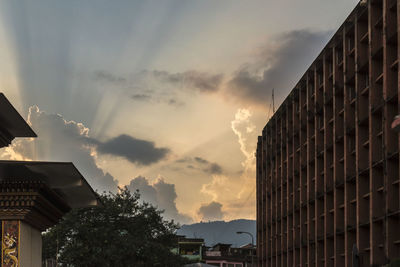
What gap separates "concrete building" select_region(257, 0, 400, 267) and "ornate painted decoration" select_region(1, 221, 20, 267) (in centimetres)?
4051

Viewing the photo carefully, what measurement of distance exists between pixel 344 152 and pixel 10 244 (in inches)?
2085

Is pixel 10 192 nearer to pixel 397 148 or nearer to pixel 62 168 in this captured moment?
pixel 62 168

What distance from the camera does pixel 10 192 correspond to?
65.0 ft

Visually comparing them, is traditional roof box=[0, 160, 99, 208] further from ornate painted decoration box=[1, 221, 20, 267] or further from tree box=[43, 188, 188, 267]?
tree box=[43, 188, 188, 267]

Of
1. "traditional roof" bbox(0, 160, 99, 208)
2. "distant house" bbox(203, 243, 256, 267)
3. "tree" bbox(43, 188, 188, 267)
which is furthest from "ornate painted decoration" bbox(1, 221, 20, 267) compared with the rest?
"distant house" bbox(203, 243, 256, 267)

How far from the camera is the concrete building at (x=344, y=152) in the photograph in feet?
188

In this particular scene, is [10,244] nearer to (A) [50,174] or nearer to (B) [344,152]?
(A) [50,174]

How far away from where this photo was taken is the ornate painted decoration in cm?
1948

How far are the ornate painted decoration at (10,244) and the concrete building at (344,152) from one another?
133 ft

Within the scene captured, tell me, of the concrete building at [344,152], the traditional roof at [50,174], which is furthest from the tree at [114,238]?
the traditional roof at [50,174]

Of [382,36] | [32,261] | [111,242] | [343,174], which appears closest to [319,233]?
[343,174]

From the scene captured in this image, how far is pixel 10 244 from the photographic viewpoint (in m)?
19.6

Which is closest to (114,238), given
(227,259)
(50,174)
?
(50,174)

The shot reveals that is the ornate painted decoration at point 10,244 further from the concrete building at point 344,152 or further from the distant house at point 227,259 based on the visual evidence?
the distant house at point 227,259
